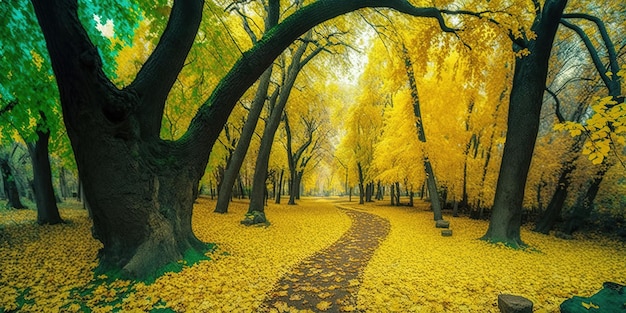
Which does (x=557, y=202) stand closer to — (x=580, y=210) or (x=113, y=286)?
(x=580, y=210)

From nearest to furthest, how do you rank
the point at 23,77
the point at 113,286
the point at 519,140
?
the point at 113,286, the point at 23,77, the point at 519,140

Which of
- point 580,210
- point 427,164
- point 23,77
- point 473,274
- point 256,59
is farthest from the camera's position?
point 427,164

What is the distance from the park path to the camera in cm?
384

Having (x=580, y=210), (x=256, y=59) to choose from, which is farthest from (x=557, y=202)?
(x=256, y=59)

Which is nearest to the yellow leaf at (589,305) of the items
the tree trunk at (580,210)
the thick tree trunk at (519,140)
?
the thick tree trunk at (519,140)

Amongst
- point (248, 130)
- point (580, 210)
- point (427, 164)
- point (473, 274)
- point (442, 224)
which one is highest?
point (248, 130)

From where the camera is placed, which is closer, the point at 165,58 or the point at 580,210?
the point at 165,58

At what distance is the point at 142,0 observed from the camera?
18.5ft

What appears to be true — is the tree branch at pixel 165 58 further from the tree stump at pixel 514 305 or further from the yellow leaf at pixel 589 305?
the yellow leaf at pixel 589 305

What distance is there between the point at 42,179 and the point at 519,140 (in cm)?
1545

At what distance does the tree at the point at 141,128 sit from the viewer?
12.4 ft

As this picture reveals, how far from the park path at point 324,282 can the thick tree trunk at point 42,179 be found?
31.2 ft

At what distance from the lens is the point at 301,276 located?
198 inches

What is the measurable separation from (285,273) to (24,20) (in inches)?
290
